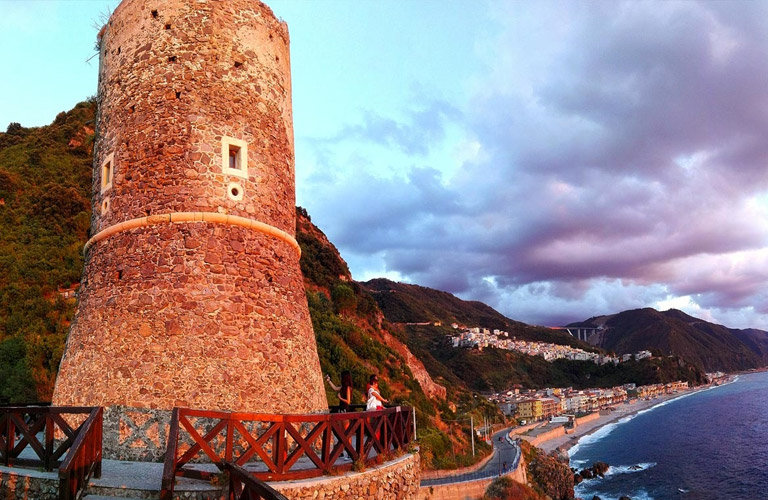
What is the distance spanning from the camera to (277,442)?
260 inches

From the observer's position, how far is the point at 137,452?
327 inches

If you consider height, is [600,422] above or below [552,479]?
below

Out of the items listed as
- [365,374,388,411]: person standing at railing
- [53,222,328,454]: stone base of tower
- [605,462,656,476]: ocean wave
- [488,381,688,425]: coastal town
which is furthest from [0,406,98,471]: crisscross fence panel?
[488,381,688,425]: coastal town

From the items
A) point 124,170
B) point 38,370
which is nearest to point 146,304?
point 124,170

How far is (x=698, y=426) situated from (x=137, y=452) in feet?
340

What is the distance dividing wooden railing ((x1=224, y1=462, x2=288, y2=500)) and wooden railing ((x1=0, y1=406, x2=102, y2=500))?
1721mm

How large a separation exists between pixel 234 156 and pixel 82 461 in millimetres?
5780

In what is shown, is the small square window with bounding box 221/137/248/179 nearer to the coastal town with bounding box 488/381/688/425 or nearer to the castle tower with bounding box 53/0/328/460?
the castle tower with bounding box 53/0/328/460

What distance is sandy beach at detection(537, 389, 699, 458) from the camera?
8072 centimetres

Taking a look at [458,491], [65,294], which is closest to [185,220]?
[65,294]

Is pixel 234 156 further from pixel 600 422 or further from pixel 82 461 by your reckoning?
pixel 600 422

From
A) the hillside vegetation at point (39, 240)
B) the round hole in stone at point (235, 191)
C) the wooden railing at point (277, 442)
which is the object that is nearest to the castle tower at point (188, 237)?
the round hole in stone at point (235, 191)

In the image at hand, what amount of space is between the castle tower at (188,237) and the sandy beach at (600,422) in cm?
7464

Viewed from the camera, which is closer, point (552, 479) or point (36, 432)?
point (36, 432)
